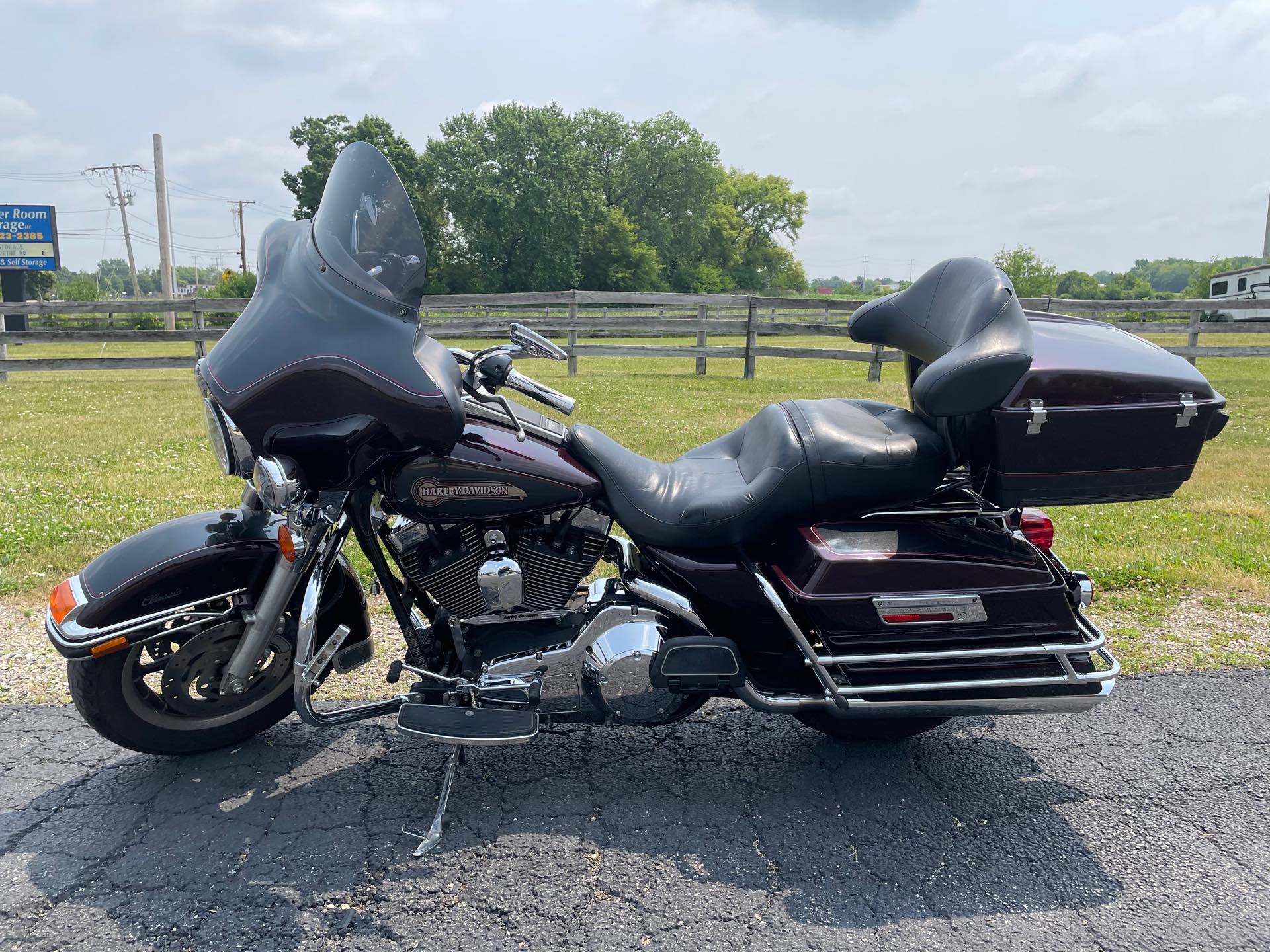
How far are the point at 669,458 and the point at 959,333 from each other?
5205mm

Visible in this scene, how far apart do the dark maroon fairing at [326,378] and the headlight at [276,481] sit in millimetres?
36

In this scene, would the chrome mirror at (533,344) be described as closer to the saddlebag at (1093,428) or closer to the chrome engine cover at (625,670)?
the chrome engine cover at (625,670)

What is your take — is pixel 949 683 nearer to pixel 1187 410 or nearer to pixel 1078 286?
pixel 1187 410

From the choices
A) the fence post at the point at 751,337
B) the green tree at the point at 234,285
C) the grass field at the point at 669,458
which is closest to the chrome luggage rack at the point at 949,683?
the grass field at the point at 669,458

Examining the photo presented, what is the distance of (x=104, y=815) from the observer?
8.69 ft

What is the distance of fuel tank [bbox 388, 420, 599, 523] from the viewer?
2482 mm

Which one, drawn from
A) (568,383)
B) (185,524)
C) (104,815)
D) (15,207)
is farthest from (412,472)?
(15,207)

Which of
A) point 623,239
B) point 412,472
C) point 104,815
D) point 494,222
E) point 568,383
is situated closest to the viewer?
point 412,472

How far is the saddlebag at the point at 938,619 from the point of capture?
2527mm

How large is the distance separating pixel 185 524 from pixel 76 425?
8.54 m

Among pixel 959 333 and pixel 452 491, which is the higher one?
pixel 959 333

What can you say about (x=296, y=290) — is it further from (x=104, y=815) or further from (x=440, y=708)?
(x=104, y=815)

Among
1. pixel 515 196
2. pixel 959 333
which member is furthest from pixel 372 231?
pixel 515 196

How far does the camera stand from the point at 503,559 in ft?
8.42
